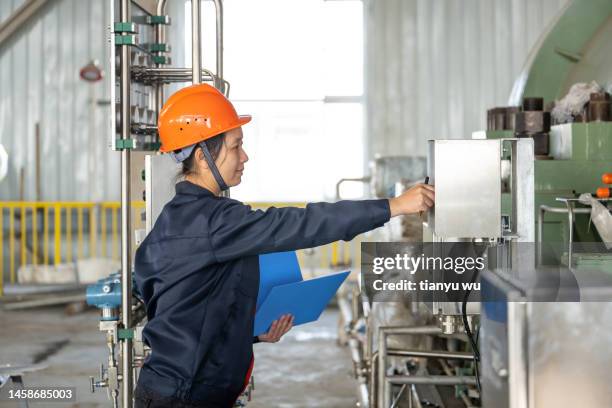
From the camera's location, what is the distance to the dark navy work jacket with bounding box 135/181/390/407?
6.15 feet

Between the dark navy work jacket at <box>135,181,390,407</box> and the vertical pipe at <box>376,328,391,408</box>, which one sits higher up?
the dark navy work jacket at <box>135,181,390,407</box>

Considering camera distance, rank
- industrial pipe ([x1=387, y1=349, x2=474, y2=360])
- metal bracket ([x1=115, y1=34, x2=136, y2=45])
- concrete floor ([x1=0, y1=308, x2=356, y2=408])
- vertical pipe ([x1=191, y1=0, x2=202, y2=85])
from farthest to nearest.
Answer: concrete floor ([x1=0, y1=308, x2=356, y2=408]) < industrial pipe ([x1=387, y1=349, x2=474, y2=360]) < vertical pipe ([x1=191, y1=0, x2=202, y2=85]) < metal bracket ([x1=115, y1=34, x2=136, y2=45])

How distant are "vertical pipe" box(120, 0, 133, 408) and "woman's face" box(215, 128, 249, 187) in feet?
2.01

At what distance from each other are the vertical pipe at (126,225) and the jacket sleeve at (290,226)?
78cm

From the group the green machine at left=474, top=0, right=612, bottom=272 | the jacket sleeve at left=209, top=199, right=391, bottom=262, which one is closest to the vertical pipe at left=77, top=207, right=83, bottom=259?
the green machine at left=474, top=0, right=612, bottom=272

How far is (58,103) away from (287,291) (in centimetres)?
640

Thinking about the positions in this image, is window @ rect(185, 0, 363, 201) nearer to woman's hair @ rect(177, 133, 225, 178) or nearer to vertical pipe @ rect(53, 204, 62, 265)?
vertical pipe @ rect(53, 204, 62, 265)

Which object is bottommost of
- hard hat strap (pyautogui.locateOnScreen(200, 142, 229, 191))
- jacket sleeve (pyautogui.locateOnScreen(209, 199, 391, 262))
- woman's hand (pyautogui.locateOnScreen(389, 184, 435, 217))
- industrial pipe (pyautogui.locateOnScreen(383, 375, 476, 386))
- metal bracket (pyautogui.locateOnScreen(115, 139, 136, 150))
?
industrial pipe (pyautogui.locateOnScreen(383, 375, 476, 386))

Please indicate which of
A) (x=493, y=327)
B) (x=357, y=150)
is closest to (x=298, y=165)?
(x=357, y=150)

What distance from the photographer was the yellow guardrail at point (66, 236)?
25.5 ft

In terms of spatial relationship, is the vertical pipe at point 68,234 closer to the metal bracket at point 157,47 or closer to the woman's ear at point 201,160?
the metal bracket at point 157,47

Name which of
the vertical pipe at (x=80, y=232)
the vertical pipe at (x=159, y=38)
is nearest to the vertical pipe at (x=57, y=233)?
the vertical pipe at (x=80, y=232)

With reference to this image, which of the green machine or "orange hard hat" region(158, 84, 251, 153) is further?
the green machine

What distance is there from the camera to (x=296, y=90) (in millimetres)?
7895
